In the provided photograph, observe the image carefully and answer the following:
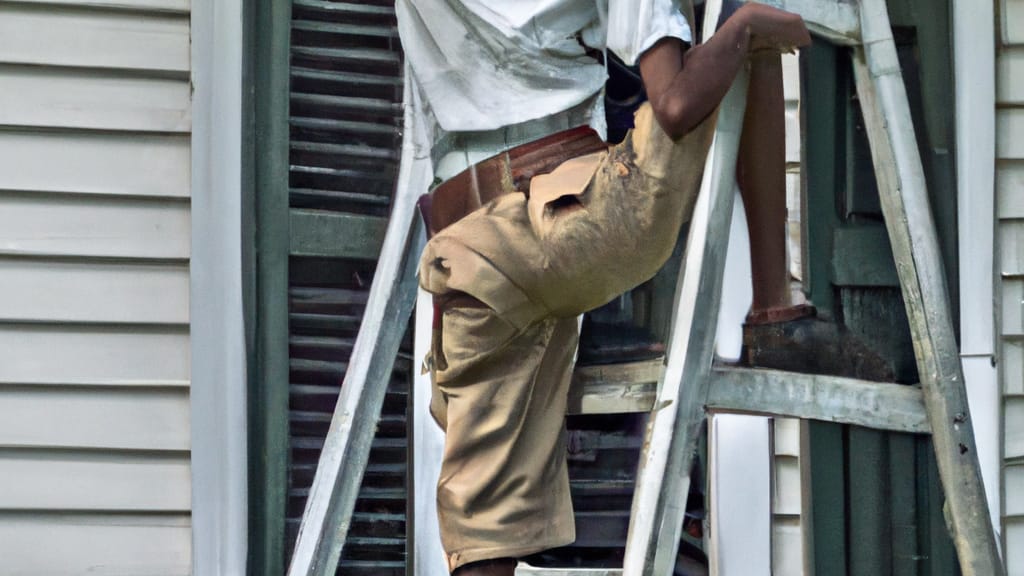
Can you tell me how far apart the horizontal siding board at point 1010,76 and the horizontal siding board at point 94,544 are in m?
1.85

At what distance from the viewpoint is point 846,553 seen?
2.43 meters

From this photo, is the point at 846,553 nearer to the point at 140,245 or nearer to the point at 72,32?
the point at 140,245

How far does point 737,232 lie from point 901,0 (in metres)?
0.56

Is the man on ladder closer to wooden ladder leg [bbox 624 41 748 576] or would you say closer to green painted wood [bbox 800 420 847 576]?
wooden ladder leg [bbox 624 41 748 576]

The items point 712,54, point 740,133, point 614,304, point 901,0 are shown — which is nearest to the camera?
point 712,54

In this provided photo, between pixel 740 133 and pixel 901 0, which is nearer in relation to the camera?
pixel 740 133

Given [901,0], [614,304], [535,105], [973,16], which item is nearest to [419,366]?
[614,304]

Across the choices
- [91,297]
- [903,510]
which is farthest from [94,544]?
[903,510]

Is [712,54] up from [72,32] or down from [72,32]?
down

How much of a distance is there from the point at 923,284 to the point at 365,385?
101cm

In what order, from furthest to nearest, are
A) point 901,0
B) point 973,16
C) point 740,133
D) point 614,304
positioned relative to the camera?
1. point 973,16
2. point 901,0
3. point 614,304
4. point 740,133

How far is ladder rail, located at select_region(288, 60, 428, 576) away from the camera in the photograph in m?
2.55

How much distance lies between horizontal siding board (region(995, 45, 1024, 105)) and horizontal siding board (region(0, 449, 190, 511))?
1.80 metres

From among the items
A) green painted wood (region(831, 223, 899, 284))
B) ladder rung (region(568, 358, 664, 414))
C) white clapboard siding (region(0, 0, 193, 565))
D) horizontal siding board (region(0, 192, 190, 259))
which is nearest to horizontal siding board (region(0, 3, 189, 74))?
white clapboard siding (region(0, 0, 193, 565))
